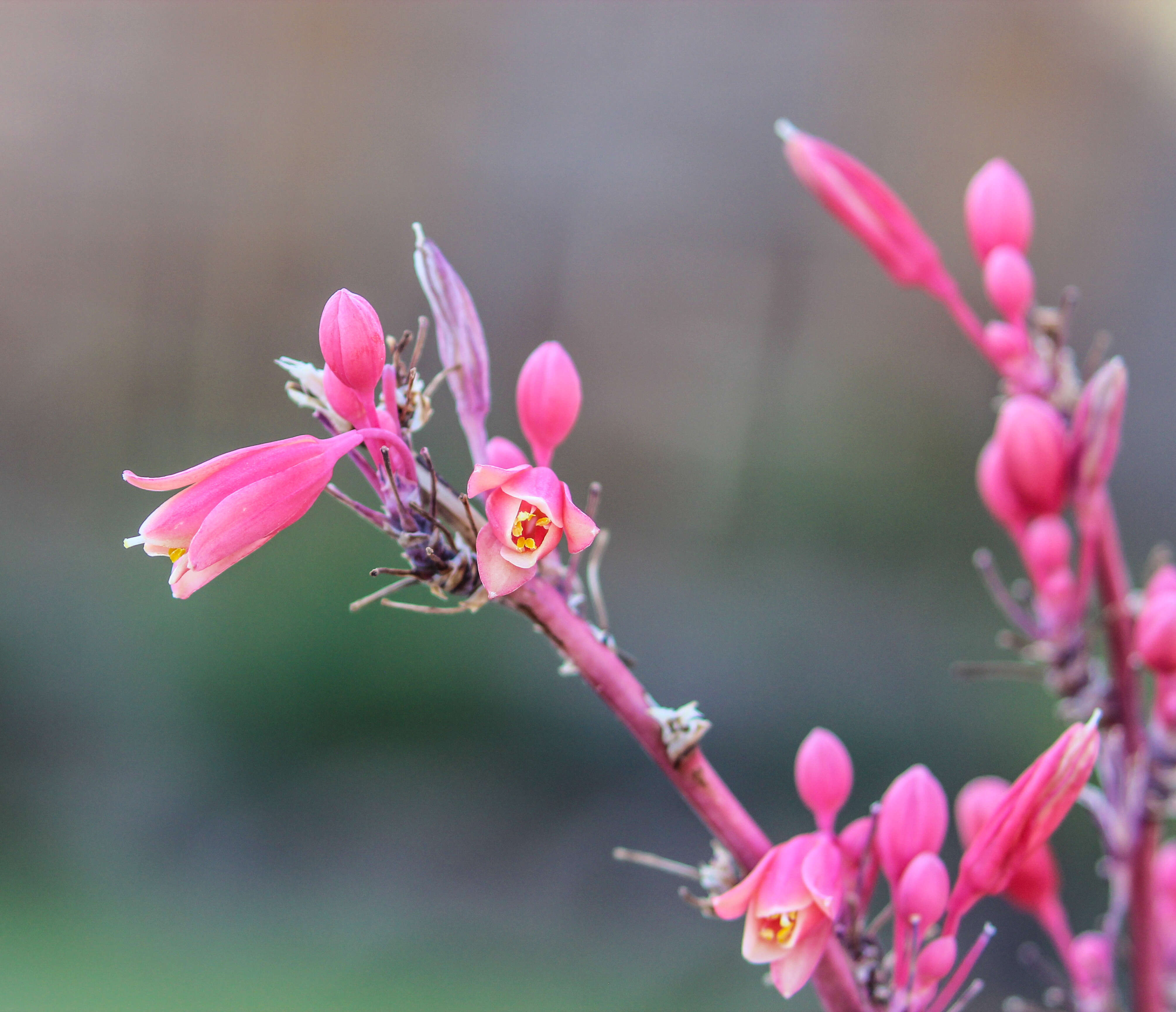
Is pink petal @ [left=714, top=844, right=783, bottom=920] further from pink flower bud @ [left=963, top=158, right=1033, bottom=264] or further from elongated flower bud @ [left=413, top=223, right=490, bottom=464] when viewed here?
pink flower bud @ [left=963, top=158, right=1033, bottom=264]

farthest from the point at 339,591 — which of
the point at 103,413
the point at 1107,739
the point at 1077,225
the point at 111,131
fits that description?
the point at 1077,225

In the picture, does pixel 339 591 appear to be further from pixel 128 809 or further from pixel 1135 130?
pixel 1135 130

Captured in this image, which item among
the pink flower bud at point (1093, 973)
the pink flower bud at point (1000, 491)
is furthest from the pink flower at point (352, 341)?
the pink flower bud at point (1093, 973)

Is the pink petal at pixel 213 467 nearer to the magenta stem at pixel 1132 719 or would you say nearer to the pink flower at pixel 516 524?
the pink flower at pixel 516 524

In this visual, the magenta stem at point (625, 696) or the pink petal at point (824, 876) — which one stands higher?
the magenta stem at point (625, 696)

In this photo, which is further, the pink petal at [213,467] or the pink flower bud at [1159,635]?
the pink flower bud at [1159,635]

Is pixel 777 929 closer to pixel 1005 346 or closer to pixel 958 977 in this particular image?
pixel 958 977

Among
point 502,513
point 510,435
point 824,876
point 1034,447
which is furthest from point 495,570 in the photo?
point 510,435
